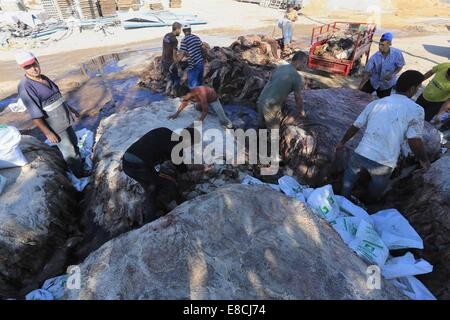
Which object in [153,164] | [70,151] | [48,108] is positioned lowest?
[70,151]

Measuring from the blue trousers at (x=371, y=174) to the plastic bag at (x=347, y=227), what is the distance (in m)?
0.53

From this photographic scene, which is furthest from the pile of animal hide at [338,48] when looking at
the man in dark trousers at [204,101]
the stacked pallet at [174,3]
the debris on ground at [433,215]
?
the stacked pallet at [174,3]

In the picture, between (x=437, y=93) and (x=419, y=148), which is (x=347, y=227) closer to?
(x=419, y=148)

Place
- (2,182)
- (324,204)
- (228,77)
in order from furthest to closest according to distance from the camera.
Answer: (228,77)
(2,182)
(324,204)

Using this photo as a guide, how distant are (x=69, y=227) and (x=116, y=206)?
0.72 m

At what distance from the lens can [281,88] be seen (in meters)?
3.80

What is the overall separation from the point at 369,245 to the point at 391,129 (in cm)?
113

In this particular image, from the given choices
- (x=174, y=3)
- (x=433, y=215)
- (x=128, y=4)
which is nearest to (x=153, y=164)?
(x=433, y=215)

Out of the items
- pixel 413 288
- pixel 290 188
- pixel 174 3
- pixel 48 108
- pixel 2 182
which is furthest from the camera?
pixel 174 3

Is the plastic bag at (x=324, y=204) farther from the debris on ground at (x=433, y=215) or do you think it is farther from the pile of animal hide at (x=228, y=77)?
the pile of animal hide at (x=228, y=77)

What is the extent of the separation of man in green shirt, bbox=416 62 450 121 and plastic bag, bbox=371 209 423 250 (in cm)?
247

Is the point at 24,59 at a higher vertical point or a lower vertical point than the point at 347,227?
higher

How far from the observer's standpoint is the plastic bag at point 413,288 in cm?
211

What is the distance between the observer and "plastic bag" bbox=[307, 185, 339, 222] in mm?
2732
